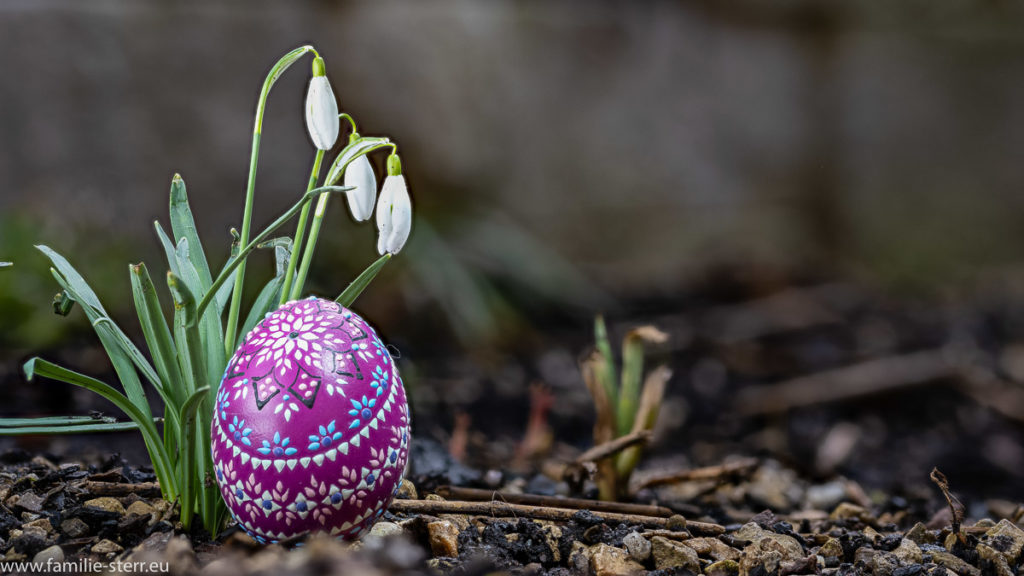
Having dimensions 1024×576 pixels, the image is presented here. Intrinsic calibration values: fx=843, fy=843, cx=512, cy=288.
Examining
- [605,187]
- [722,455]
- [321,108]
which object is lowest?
[722,455]

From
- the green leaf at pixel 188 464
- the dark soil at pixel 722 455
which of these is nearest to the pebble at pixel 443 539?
the dark soil at pixel 722 455

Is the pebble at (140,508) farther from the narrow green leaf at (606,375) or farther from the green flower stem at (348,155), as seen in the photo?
the narrow green leaf at (606,375)

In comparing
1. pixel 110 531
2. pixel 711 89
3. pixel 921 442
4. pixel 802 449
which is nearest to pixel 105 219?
pixel 110 531

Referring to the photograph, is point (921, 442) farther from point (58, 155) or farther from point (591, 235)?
point (58, 155)

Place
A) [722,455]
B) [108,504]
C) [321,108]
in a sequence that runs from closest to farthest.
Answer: [321,108] < [108,504] < [722,455]

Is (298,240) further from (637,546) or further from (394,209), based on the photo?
(637,546)

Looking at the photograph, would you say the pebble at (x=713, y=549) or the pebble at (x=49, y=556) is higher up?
the pebble at (x=713, y=549)

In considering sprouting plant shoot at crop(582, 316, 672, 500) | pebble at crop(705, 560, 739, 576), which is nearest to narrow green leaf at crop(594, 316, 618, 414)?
sprouting plant shoot at crop(582, 316, 672, 500)

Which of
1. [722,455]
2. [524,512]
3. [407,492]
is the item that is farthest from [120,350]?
[722,455]
